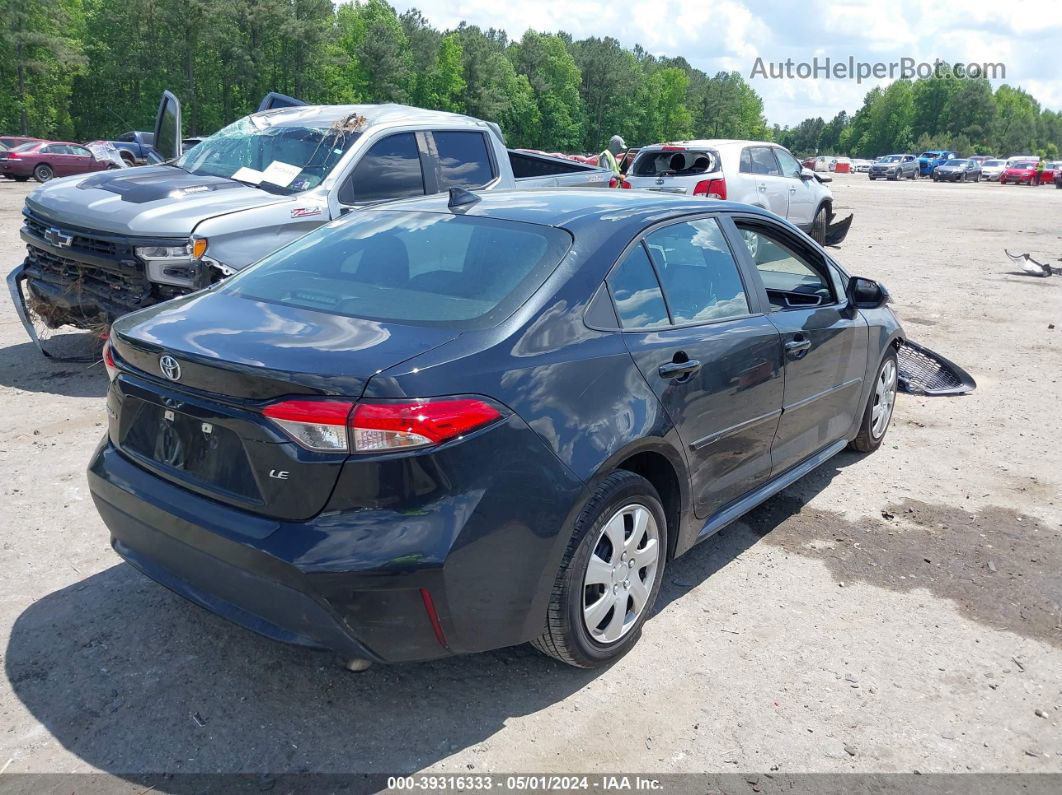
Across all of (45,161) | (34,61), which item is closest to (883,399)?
(45,161)

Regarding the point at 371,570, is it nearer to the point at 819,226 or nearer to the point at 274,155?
the point at 274,155

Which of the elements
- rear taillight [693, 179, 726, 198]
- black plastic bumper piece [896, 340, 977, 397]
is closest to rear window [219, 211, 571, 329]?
black plastic bumper piece [896, 340, 977, 397]

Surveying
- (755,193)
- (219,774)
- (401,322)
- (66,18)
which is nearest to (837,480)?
(401,322)

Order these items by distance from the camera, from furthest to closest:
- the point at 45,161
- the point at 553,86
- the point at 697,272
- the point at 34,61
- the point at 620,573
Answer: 1. the point at 553,86
2. the point at 34,61
3. the point at 45,161
4. the point at 697,272
5. the point at 620,573

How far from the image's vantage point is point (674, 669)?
130 inches

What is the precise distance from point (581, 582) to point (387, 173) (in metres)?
4.88

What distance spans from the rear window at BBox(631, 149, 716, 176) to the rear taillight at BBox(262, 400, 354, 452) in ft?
39.5

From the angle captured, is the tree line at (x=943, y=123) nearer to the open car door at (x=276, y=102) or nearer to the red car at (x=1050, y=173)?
the red car at (x=1050, y=173)

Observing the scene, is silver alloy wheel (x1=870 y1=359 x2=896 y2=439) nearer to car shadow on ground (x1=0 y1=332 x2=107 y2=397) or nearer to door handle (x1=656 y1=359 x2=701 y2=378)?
door handle (x1=656 y1=359 x2=701 y2=378)

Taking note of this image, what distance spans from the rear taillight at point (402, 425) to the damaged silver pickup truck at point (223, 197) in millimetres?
3961

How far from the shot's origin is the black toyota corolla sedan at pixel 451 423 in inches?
101

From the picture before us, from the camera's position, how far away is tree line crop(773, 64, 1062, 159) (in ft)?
408

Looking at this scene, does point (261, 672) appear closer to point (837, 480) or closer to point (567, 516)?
point (567, 516)

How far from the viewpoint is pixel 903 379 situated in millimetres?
7352
